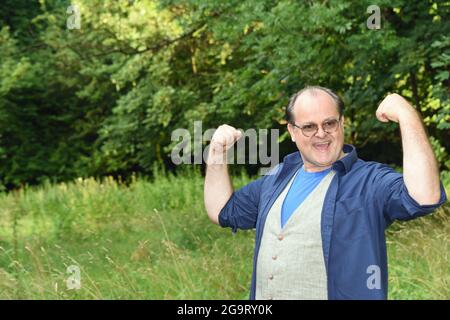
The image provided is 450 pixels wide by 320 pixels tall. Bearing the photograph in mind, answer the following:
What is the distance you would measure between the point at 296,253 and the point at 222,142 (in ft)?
1.71

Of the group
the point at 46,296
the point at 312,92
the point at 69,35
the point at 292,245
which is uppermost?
the point at 69,35

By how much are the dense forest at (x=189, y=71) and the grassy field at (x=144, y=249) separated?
1.80 metres

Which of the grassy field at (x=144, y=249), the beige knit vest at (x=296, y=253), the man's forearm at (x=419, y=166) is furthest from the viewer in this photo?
the grassy field at (x=144, y=249)

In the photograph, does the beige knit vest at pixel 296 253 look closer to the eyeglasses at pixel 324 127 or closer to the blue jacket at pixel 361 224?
the blue jacket at pixel 361 224

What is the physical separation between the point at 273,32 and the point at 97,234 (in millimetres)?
3645

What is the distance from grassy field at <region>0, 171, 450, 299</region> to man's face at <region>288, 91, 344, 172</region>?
10.5 ft

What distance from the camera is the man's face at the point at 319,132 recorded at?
2.41 m

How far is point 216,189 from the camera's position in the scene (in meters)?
2.76

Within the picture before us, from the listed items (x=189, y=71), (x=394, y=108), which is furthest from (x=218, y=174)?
(x=189, y=71)

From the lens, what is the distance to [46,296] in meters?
5.90

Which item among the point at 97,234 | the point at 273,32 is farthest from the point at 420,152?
the point at 97,234

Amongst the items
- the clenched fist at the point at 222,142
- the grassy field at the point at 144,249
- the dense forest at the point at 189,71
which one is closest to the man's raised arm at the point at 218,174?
the clenched fist at the point at 222,142

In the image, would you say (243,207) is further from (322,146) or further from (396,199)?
(396,199)

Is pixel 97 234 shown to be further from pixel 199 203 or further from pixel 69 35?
pixel 69 35
